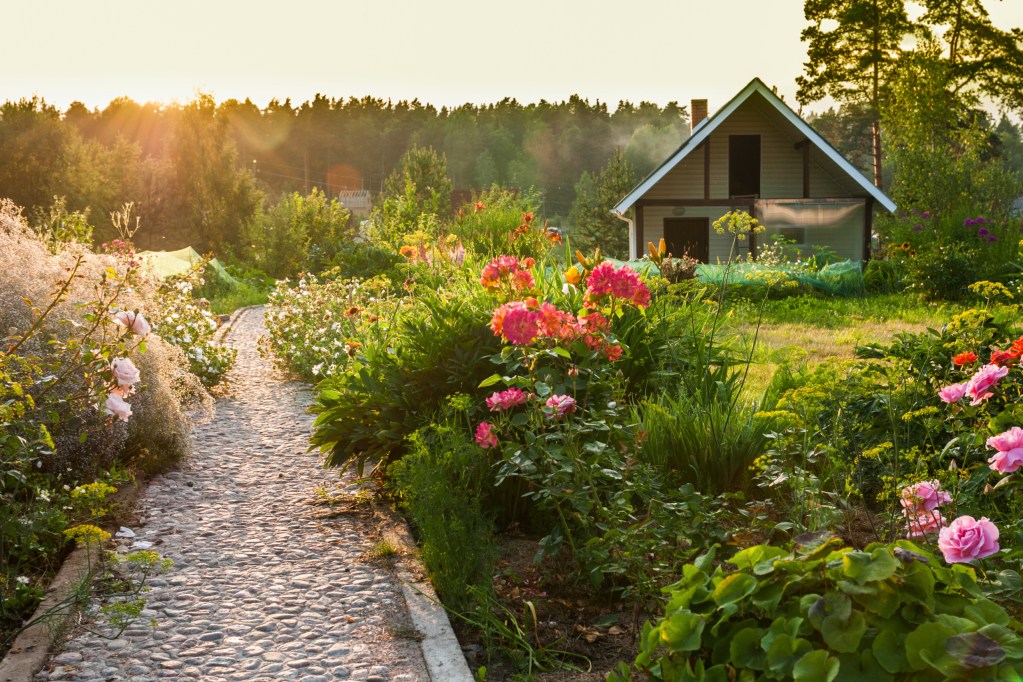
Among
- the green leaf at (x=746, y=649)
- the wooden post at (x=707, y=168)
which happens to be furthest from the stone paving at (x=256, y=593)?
the wooden post at (x=707, y=168)

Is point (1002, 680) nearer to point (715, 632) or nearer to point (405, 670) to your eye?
point (715, 632)

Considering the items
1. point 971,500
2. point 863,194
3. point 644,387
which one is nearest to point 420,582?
point 644,387

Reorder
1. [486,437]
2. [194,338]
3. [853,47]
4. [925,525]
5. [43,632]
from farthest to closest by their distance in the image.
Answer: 1. [853,47]
2. [194,338]
3. [486,437]
4. [43,632]
5. [925,525]

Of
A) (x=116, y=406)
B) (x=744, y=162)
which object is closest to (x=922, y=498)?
(x=116, y=406)

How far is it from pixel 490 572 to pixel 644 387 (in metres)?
2.05

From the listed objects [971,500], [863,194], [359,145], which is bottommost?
[971,500]

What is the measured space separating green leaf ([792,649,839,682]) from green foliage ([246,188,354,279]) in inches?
851

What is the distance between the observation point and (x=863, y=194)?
21.5 metres

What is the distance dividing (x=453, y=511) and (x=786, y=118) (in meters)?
18.5

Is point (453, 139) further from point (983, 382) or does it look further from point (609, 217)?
point (983, 382)

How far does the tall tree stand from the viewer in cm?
3228

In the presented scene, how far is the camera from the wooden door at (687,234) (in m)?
22.6

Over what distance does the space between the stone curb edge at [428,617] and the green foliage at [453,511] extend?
8 cm

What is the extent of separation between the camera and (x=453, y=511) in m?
3.96
